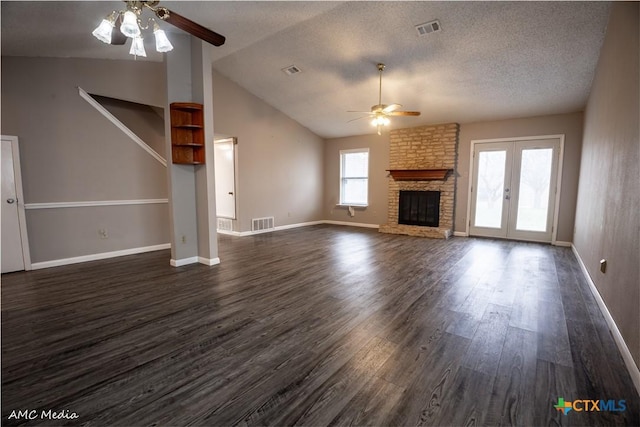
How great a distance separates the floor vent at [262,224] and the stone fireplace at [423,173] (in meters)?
2.78

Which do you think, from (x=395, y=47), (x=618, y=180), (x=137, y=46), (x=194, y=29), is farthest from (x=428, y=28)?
(x=137, y=46)

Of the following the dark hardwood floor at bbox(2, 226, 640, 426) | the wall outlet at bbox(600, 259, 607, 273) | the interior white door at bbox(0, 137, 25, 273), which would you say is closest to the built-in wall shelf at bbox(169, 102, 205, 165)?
the dark hardwood floor at bbox(2, 226, 640, 426)

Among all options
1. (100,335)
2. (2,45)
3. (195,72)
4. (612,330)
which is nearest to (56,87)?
(2,45)

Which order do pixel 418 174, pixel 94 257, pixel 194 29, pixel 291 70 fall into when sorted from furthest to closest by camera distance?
pixel 418 174 → pixel 291 70 → pixel 94 257 → pixel 194 29

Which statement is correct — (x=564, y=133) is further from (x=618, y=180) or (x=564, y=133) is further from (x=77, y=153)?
(x=77, y=153)

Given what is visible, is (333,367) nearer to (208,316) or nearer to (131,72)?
(208,316)

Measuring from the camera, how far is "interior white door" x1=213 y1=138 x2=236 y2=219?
6.63 m

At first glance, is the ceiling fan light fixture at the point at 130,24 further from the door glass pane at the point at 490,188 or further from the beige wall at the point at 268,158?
the door glass pane at the point at 490,188

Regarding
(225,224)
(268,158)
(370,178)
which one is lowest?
(225,224)

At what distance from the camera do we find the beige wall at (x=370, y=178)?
779 cm

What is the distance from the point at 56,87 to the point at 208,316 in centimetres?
401

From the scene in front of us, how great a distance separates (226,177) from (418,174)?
455cm

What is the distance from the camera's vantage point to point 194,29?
3.67 meters

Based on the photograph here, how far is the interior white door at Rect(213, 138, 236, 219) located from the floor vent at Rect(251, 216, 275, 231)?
19.3 inches
